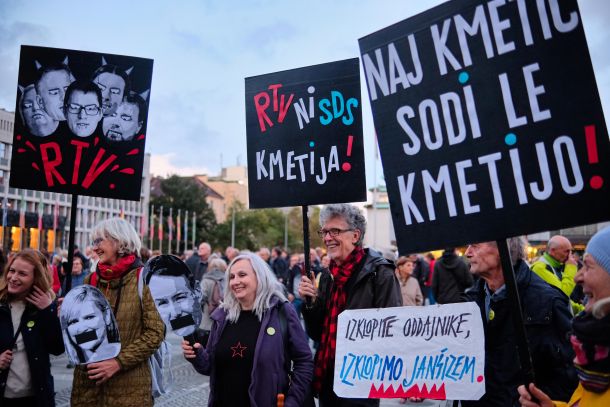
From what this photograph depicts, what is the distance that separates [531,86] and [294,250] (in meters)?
93.4

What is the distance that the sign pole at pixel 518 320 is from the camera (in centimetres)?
253

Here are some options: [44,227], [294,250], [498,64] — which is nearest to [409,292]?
[498,64]

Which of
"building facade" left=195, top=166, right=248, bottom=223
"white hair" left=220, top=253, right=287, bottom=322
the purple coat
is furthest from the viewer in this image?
"building facade" left=195, top=166, right=248, bottom=223

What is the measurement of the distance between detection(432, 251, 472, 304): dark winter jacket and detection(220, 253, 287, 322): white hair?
6.57 m

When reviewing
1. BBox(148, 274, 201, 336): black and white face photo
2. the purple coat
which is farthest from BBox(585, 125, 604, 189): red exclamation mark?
BBox(148, 274, 201, 336): black and white face photo

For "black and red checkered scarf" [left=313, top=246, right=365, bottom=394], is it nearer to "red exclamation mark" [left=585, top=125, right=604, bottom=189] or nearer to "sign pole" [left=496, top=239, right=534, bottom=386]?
"sign pole" [left=496, top=239, right=534, bottom=386]

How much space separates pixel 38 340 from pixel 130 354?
740 mm

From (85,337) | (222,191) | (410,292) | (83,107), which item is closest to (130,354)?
(85,337)

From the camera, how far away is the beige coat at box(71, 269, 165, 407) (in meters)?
4.19

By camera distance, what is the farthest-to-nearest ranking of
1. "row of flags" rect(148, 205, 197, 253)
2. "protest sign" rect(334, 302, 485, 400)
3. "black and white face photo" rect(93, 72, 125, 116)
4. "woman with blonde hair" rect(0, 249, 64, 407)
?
"row of flags" rect(148, 205, 197, 253) → "black and white face photo" rect(93, 72, 125, 116) → "woman with blonde hair" rect(0, 249, 64, 407) → "protest sign" rect(334, 302, 485, 400)

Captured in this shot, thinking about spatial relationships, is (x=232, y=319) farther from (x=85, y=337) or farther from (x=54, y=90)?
(x=54, y=90)

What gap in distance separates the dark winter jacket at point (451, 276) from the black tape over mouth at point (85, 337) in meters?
7.19

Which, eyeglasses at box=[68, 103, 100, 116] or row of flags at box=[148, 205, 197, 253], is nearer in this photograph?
eyeglasses at box=[68, 103, 100, 116]

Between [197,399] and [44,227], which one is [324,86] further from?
[44,227]
